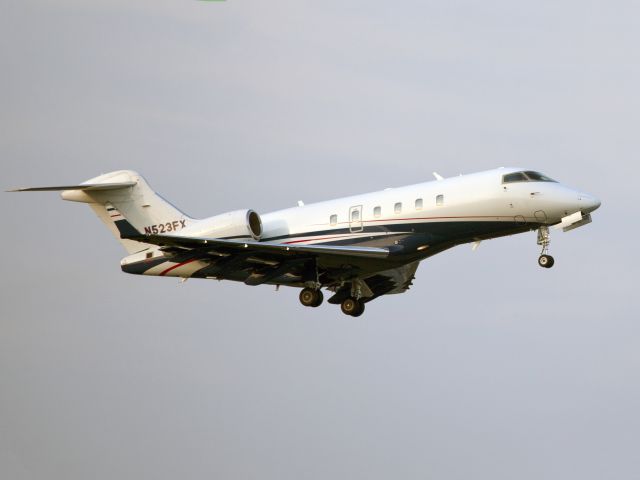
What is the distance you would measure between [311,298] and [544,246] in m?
5.83

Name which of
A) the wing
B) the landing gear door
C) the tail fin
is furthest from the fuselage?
the tail fin

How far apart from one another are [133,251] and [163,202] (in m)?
1.56

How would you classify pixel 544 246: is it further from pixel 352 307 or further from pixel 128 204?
pixel 128 204

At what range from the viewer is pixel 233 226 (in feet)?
104

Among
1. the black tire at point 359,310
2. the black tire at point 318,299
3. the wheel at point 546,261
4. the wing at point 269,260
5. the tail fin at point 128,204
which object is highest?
the tail fin at point 128,204

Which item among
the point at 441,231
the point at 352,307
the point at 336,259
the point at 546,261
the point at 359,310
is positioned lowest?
the point at 359,310

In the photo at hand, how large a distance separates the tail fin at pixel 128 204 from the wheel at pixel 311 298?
13.7ft

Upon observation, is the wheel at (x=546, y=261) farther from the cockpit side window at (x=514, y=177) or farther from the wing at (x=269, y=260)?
the wing at (x=269, y=260)

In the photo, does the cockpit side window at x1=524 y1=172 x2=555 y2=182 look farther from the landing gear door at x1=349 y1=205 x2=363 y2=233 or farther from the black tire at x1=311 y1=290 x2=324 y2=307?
the black tire at x1=311 y1=290 x2=324 y2=307

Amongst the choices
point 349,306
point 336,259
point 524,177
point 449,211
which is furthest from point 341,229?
point 524,177

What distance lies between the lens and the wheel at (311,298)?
3145cm

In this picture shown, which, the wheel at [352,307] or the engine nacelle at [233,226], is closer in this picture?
the engine nacelle at [233,226]

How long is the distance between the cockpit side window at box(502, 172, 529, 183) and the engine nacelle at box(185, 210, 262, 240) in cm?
630

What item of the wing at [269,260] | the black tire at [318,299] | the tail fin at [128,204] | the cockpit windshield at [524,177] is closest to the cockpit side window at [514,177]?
the cockpit windshield at [524,177]
